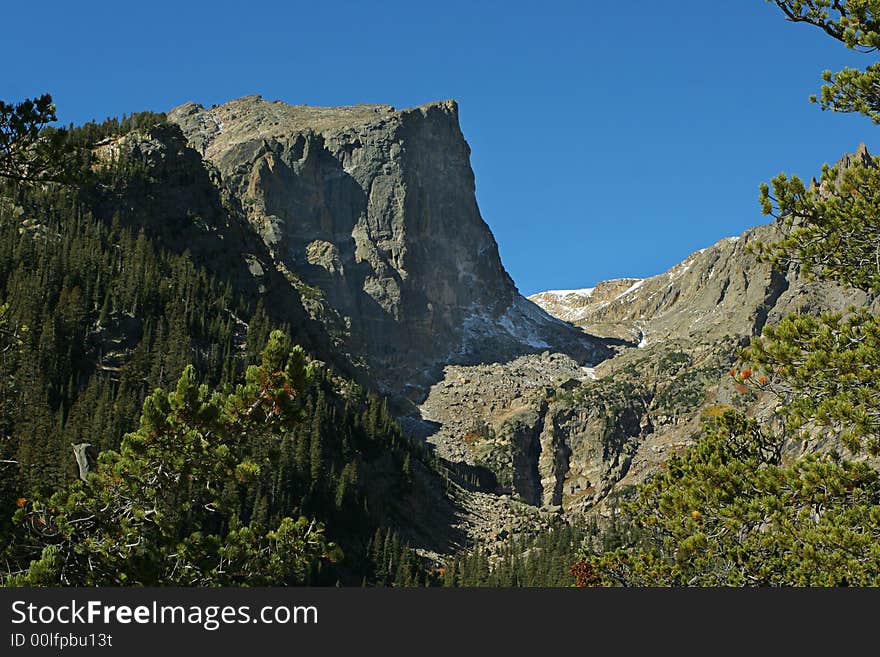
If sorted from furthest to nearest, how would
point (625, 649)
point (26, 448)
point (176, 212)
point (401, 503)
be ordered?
point (176, 212), point (401, 503), point (26, 448), point (625, 649)

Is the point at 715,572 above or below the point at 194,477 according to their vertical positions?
below

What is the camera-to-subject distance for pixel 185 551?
57.8 feet

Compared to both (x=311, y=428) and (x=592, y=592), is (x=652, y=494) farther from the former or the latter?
(x=311, y=428)

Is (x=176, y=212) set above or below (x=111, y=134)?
below

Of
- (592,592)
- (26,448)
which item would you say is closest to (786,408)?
(592,592)

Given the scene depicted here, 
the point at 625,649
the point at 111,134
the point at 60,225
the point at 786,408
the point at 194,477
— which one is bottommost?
the point at 625,649

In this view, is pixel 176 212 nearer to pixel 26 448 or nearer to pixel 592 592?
pixel 26 448

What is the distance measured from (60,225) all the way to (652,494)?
14464 centimetres

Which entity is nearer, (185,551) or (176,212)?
(185,551)

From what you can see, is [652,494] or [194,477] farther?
[652,494]

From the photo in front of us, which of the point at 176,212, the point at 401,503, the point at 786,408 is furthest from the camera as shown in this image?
the point at 176,212

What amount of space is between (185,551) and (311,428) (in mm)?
120803

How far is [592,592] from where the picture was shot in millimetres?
9875

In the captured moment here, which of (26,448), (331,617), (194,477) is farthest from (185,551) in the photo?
(26,448)
